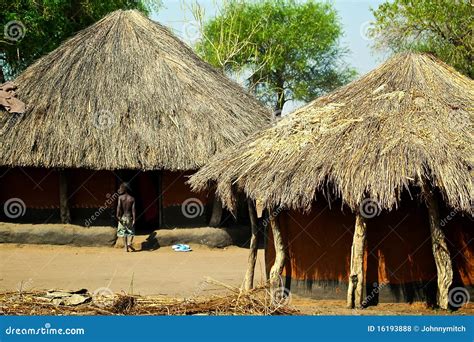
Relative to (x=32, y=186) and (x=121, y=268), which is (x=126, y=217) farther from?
(x=32, y=186)

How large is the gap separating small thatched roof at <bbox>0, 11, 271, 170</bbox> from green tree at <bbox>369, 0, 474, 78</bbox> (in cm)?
691

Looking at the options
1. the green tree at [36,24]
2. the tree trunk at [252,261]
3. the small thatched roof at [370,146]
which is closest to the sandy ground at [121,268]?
the tree trunk at [252,261]

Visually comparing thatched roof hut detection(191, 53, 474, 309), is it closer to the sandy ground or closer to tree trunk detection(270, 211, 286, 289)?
tree trunk detection(270, 211, 286, 289)

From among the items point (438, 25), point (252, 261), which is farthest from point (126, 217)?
point (438, 25)

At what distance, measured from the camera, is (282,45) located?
3912cm

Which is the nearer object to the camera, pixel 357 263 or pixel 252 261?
pixel 357 263

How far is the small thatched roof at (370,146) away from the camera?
31.7 ft

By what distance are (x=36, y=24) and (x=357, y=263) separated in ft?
45.9

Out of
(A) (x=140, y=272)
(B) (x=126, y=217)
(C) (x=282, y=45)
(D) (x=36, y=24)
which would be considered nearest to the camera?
(A) (x=140, y=272)

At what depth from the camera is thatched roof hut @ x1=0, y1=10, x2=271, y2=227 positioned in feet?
54.0

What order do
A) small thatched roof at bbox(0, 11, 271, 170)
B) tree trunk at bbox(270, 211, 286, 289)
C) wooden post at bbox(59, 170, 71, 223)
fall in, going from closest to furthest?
tree trunk at bbox(270, 211, 286, 289) → small thatched roof at bbox(0, 11, 271, 170) → wooden post at bbox(59, 170, 71, 223)

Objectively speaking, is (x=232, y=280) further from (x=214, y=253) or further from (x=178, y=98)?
(x=178, y=98)

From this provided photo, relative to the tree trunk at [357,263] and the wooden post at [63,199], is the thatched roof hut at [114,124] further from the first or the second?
the tree trunk at [357,263]

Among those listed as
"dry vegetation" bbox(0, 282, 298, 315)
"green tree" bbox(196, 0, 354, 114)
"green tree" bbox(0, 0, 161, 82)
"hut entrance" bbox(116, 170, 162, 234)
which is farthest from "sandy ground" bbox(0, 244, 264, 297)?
"green tree" bbox(196, 0, 354, 114)
